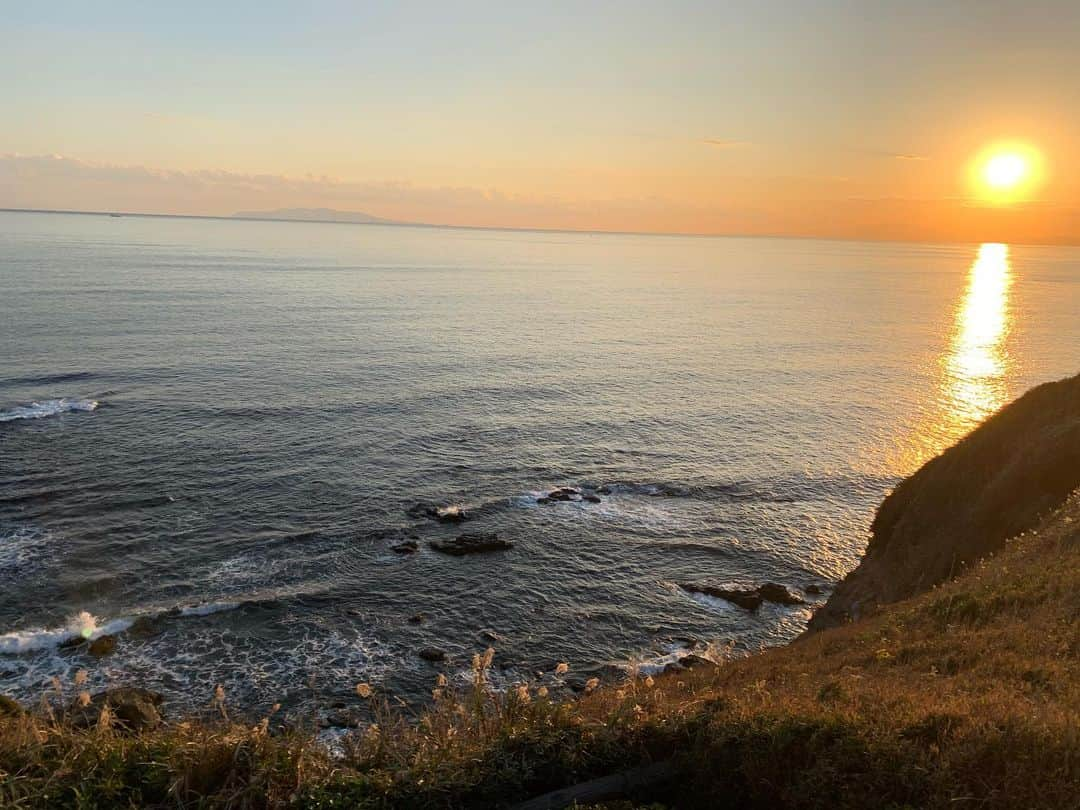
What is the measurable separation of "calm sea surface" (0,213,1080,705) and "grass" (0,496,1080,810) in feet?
31.4

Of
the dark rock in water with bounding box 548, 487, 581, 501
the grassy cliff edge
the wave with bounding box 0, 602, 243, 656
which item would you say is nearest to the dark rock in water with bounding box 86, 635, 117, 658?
the wave with bounding box 0, 602, 243, 656

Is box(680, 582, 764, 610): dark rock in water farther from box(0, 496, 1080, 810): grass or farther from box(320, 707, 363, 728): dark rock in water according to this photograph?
box(0, 496, 1080, 810): grass

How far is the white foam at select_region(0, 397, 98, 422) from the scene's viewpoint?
171 ft

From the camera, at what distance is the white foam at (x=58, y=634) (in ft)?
92.3

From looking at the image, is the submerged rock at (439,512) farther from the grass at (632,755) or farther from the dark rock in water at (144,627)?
the grass at (632,755)

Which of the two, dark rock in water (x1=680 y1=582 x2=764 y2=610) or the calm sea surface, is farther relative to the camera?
dark rock in water (x1=680 y1=582 x2=764 y2=610)

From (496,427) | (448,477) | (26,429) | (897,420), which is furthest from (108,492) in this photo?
(897,420)

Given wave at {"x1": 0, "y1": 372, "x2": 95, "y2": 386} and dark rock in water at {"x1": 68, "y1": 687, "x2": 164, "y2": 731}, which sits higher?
wave at {"x1": 0, "y1": 372, "x2": 95, "y2": 386}

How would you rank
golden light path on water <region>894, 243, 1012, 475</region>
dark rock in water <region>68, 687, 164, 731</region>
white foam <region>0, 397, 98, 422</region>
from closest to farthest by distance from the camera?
dark rock in water <region>68, 687, 164, 731</region> → white foam <region>0, 397, 98, 422</region> → golden light path on water <region>894, 243, 1012, 475</region>

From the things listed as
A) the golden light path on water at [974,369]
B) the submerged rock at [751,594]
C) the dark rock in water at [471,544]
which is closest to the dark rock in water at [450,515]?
the dark rock in water at [471,544]

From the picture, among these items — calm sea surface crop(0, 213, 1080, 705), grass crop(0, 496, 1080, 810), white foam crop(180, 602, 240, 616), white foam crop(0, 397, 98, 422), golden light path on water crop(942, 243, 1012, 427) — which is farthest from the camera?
golden light path on water crop(942, 243, 1012, 427)

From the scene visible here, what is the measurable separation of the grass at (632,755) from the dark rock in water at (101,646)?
66.6ft

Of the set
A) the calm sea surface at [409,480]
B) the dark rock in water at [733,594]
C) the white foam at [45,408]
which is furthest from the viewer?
the white foam at [45,408]

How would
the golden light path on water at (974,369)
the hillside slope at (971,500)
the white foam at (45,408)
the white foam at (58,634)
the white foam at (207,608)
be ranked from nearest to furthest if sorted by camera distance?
1. the white foam at (58,634)
2. the hillside slope at (971,500)
3. the white foam at (207,608)
4. the white foam at (45,408)
5. the golden light path on water at (974,369)
